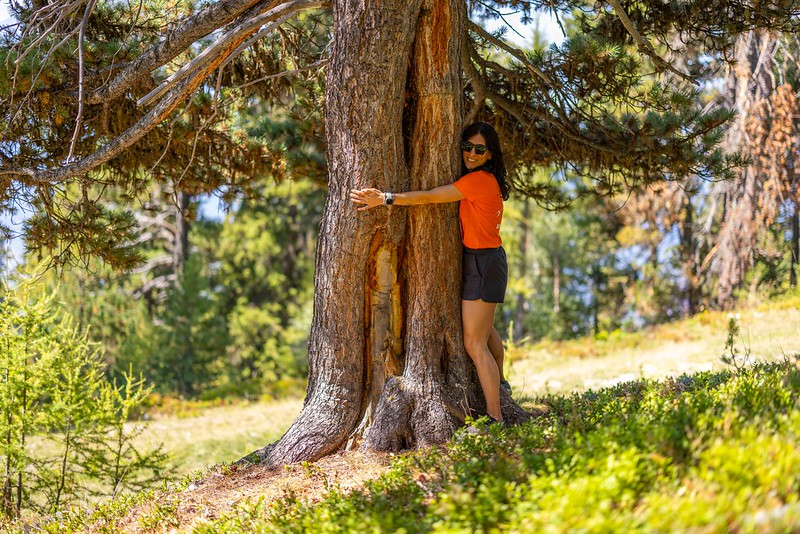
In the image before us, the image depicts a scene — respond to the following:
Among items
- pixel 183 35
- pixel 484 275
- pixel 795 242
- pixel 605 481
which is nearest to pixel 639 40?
pixel 484 275

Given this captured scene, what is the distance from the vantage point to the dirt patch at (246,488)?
4.56 metres

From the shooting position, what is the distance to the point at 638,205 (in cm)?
2048

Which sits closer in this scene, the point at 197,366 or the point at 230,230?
the point at 197,366

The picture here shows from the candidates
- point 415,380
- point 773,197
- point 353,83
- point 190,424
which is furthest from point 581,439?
point 773,197

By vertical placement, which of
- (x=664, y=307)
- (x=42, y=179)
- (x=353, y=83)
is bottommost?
(x=664, y=307)

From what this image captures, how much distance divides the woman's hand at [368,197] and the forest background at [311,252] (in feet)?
8.03

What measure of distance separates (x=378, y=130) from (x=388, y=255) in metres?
0.92

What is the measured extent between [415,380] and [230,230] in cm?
2477

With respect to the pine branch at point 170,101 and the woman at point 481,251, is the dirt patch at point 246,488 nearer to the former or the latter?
the woman at point 481,251

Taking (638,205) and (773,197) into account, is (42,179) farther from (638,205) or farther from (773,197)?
(638,205)

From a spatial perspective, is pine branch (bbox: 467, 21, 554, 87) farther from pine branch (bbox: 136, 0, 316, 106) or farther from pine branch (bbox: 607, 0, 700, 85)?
pine branch (bbox: 136, 0, 316, 106)

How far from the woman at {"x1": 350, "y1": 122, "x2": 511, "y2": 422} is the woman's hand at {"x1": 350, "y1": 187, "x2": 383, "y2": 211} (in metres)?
0.42

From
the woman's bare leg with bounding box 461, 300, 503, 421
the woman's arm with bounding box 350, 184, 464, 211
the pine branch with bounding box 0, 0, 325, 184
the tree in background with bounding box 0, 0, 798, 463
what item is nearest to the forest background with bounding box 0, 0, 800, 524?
the tree in background with bounding box 0, 0, 798, 463

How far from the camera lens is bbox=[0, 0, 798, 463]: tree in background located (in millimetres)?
5160
